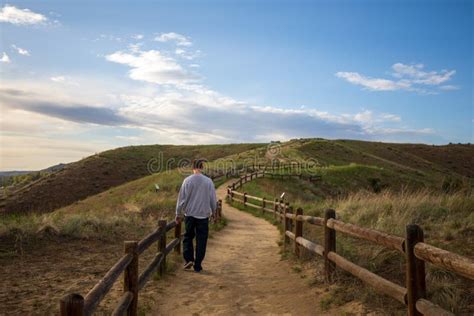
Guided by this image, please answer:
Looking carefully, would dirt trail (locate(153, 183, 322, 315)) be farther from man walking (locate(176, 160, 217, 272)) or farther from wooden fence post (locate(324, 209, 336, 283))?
man walking (locate(176, 160, 217, 272))

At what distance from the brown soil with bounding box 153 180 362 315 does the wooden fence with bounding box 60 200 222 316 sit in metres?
0.52

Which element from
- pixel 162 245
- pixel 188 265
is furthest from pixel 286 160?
pixel 162 245

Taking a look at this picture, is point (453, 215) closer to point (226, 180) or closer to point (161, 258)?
point (161, 258)

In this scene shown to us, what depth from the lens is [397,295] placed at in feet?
15.2

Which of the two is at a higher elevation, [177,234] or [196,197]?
[196,197]

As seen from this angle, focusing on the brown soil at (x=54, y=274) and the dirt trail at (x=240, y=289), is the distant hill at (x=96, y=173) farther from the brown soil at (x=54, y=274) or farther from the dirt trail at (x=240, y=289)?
the dirt trail at (x=240, y=289)

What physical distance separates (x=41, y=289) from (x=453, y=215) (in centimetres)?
958

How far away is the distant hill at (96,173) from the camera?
4791 cm

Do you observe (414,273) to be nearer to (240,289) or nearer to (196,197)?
(240,289)

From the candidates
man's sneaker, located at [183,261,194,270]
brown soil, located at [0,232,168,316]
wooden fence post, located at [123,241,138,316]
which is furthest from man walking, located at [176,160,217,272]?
wooden fence post, located at [123,241,138,316]

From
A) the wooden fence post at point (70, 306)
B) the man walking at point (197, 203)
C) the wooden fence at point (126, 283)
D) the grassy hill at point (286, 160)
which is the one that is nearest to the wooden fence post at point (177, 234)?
the wooden fence at point (126, 283)

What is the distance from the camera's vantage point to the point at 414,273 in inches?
171

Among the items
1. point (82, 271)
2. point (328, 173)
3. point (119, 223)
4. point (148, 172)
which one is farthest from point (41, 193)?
point (82, 271)

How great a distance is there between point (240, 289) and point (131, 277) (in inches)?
102
